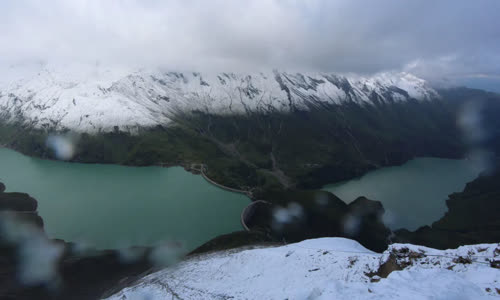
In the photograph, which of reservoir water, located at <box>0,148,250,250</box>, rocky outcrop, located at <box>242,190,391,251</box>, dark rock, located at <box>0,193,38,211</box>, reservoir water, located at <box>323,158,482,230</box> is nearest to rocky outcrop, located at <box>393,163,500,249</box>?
reservoir water, located at <box>323,158,482,230</box>

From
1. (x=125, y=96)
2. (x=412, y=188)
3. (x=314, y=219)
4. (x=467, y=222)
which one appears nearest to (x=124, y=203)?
(x=314, y=219)

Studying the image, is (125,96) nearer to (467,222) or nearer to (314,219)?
(314,219)

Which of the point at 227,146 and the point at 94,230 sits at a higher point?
the point at 227,146

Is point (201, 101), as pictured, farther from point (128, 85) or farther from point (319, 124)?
point (319, 124)

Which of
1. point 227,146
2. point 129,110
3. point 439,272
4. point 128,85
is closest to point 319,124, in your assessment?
point 227,146

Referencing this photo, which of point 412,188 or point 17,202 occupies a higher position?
point 17,202

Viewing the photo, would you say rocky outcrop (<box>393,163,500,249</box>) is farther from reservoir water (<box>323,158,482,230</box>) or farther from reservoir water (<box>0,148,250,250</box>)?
reservoir water (<box>0,148,250,250</box>)
